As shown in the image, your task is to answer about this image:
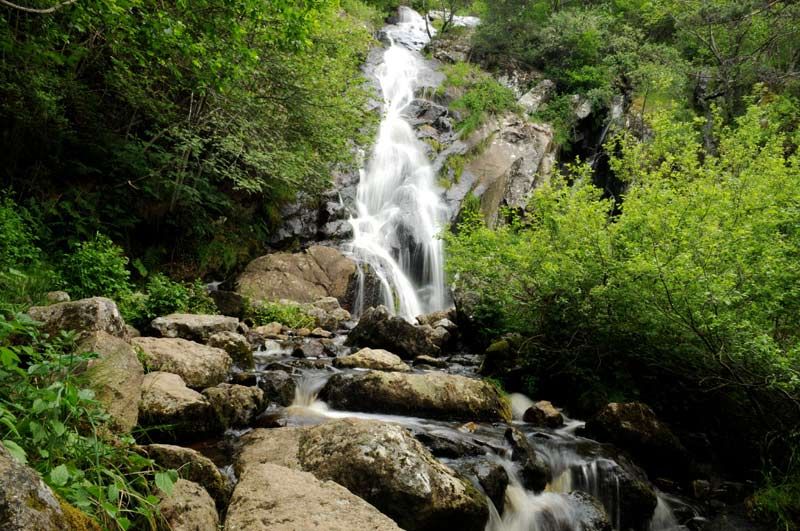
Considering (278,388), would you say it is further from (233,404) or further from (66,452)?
(66,452)

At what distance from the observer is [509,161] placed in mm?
20516

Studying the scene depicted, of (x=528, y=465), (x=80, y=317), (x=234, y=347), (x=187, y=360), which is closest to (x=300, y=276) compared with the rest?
(x=234, y=347)

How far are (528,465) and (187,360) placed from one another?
418cm

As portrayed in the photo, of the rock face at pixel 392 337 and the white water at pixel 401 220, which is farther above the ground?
the white water at pixel 401 220

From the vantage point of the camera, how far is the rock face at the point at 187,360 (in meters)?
5.44

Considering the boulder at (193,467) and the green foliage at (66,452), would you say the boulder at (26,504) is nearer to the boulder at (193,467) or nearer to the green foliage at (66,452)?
the green foliage at (66,452)

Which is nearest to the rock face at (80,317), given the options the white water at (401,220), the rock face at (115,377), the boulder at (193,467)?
the rock face at (115,377)

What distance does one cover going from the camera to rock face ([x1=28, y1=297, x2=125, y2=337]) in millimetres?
4375

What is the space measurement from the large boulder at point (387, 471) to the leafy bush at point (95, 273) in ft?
16.0

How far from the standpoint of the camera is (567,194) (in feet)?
26.5

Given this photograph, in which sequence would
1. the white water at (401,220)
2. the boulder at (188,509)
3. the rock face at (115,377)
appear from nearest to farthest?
the boulder at (188,509) → the rock face at (115,377) → the white water at (401,220)

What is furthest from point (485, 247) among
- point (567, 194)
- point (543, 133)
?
point (543, 133)

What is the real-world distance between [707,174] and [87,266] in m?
11.7

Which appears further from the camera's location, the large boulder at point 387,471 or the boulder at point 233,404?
the boulder at point 233,404
